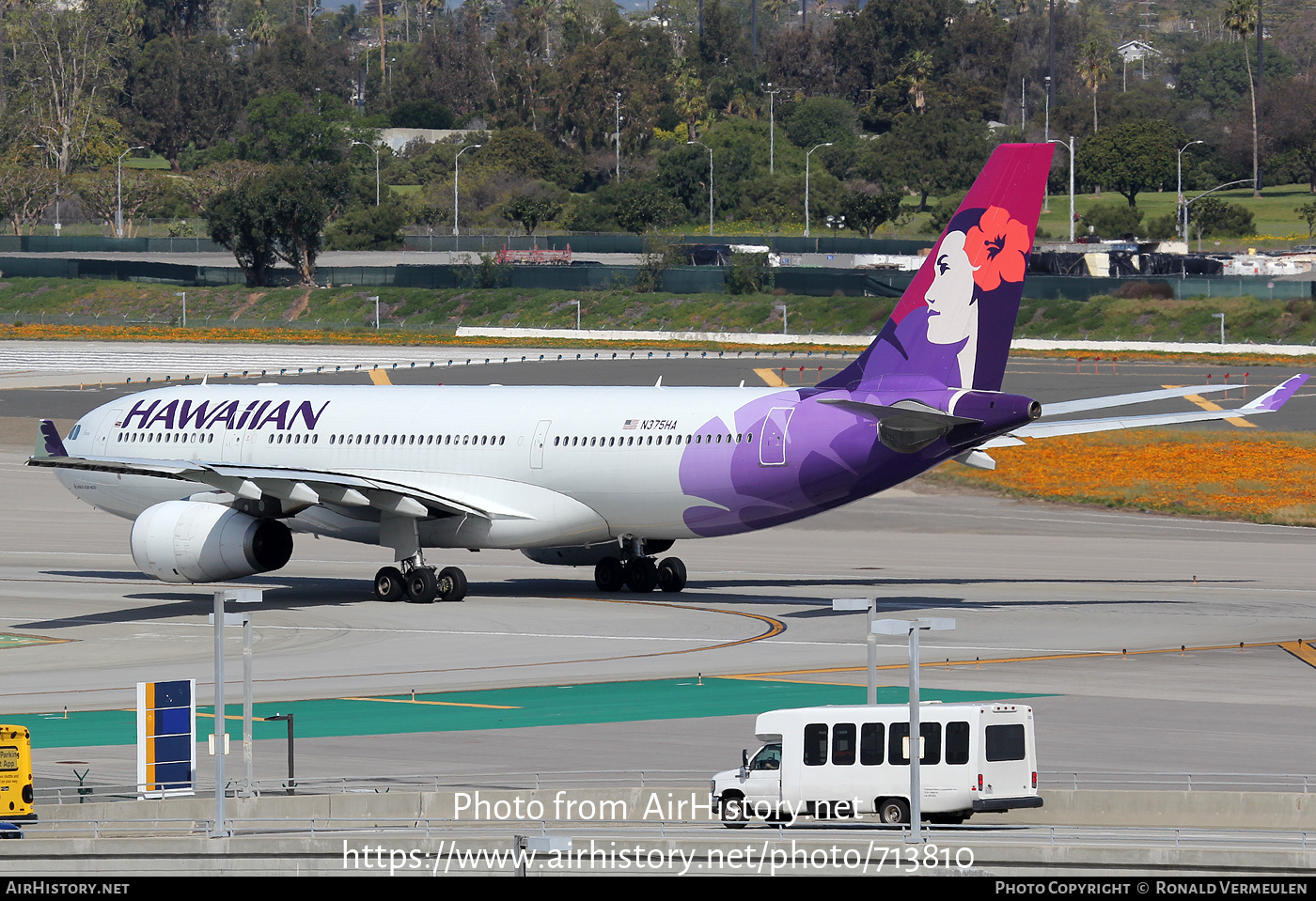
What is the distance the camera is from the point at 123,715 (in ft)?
98.9

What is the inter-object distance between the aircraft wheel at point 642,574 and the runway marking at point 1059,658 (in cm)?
1098

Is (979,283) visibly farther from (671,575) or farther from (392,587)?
(392,587)

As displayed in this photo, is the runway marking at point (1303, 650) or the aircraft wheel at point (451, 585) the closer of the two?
the runway marking at point (1303, 650)

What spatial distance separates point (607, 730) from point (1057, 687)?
8.54 metres

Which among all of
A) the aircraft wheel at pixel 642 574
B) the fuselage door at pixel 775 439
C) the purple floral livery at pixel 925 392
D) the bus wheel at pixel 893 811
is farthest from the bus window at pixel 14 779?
the aircraft wheel at pixel 642 574

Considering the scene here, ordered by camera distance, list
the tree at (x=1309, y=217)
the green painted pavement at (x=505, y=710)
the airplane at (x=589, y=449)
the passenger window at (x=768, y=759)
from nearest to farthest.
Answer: the passenger window at (x=768, y=759) < the green painted pavement at (x=505, y=710) < the airplane at (x=589, y=449) < the tree at (x=1309, y=217)

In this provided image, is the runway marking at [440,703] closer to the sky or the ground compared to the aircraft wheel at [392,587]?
closer to the sky

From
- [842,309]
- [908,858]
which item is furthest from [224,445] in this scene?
[842,309]

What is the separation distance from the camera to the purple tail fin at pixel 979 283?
1476 inches

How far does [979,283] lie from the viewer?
3788 cm

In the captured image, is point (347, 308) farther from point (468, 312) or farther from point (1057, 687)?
point (1057, 687)

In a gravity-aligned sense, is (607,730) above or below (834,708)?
below

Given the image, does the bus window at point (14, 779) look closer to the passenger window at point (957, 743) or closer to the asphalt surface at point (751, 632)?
the asphalt surface at point (751, 632)

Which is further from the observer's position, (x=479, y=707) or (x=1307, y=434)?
(x=1307, y=434)
